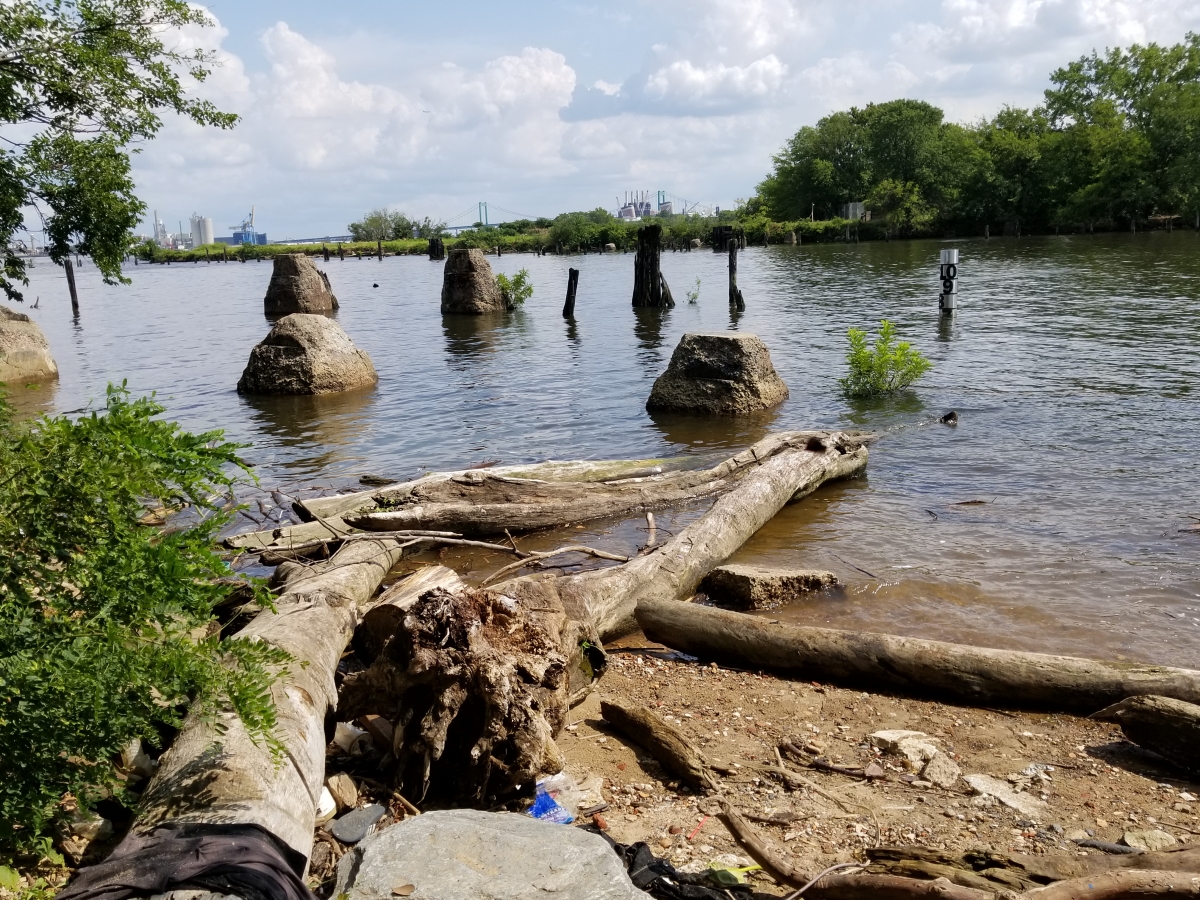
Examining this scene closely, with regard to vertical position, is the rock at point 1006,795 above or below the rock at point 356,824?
below

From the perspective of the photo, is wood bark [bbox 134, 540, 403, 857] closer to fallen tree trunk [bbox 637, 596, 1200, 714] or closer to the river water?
fallen tree trunk [bbox 637, 596, 1200, 714]

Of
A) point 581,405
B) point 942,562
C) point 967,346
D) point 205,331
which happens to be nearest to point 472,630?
point 942,562

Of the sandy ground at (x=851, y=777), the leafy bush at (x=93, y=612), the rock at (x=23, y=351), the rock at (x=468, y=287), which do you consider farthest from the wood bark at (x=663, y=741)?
the rock at (x=468, y=287)

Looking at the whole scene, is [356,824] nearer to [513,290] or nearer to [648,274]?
[648,274]

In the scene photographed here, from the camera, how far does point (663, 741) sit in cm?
432

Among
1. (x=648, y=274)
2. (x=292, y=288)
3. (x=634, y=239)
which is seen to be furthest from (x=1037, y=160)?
(x=292, y=288)

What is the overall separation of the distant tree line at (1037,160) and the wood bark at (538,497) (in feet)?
213

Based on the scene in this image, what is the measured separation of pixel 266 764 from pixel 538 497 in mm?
4895

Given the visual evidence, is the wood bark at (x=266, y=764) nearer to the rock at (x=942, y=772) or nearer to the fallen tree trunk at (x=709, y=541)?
the fallen tree trunk at (x=709, y=541)

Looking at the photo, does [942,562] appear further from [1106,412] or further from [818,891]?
[1106,412]

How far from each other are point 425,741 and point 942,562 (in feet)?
15.8

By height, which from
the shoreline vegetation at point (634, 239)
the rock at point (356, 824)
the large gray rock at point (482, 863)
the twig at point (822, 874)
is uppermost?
the shoreline vegetation at point (634, 239)

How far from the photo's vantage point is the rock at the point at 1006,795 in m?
3.84

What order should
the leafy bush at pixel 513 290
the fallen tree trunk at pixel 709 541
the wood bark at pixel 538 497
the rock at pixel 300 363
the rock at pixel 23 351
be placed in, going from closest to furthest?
the fallen tree trunk at pixel 709 541 → the wood bark at pixel 538 497 → the rock at pixel 300 363 → the rock at pixel 23 351 → the leafy bush at pixel 513 290
